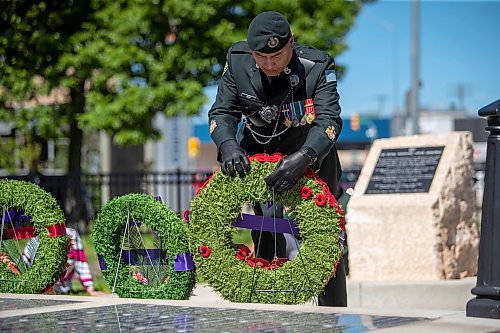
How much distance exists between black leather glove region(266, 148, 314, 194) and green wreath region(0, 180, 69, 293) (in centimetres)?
187

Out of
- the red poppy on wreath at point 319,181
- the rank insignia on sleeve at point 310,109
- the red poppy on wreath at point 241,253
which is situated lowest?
the red poppy on wreath at point 241,253

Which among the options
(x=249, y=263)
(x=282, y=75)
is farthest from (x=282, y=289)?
(x=282, y=75)

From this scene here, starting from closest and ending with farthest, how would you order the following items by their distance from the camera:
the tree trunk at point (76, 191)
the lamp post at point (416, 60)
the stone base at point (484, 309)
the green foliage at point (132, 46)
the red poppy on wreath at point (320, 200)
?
the stone base at point (484, 309) → the red poppy on wreath at point (320, 200) → the tree trunk at point (76, 191) → the green foliage at point (132, 46) → the lamp post at point (416, 60)

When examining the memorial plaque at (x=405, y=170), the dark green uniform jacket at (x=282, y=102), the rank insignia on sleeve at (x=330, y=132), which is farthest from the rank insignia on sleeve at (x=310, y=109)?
the memorial plaque at (x=405, y=170)

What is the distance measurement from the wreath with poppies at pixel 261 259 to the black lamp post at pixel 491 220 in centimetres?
77

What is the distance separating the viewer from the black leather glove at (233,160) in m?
5.61

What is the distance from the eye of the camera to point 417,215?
10.1 m

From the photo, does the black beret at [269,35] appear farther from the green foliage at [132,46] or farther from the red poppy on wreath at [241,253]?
the green foliage at [132,46]

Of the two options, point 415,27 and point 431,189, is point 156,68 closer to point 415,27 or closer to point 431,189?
point 415,27

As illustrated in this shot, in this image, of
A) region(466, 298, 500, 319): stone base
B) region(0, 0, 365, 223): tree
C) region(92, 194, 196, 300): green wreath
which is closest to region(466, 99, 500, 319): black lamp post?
region(466, 298, 500, 319): stone base

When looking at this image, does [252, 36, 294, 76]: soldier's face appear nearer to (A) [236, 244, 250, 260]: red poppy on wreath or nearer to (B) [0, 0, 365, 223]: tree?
(A) [236, 244, 250, 260]: red poppy on wreath

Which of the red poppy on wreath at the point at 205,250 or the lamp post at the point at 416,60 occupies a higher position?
the lamp post at the point at 416,60

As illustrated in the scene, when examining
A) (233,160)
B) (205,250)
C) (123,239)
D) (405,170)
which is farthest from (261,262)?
(405,170)

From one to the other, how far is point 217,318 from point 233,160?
895 millimetres
